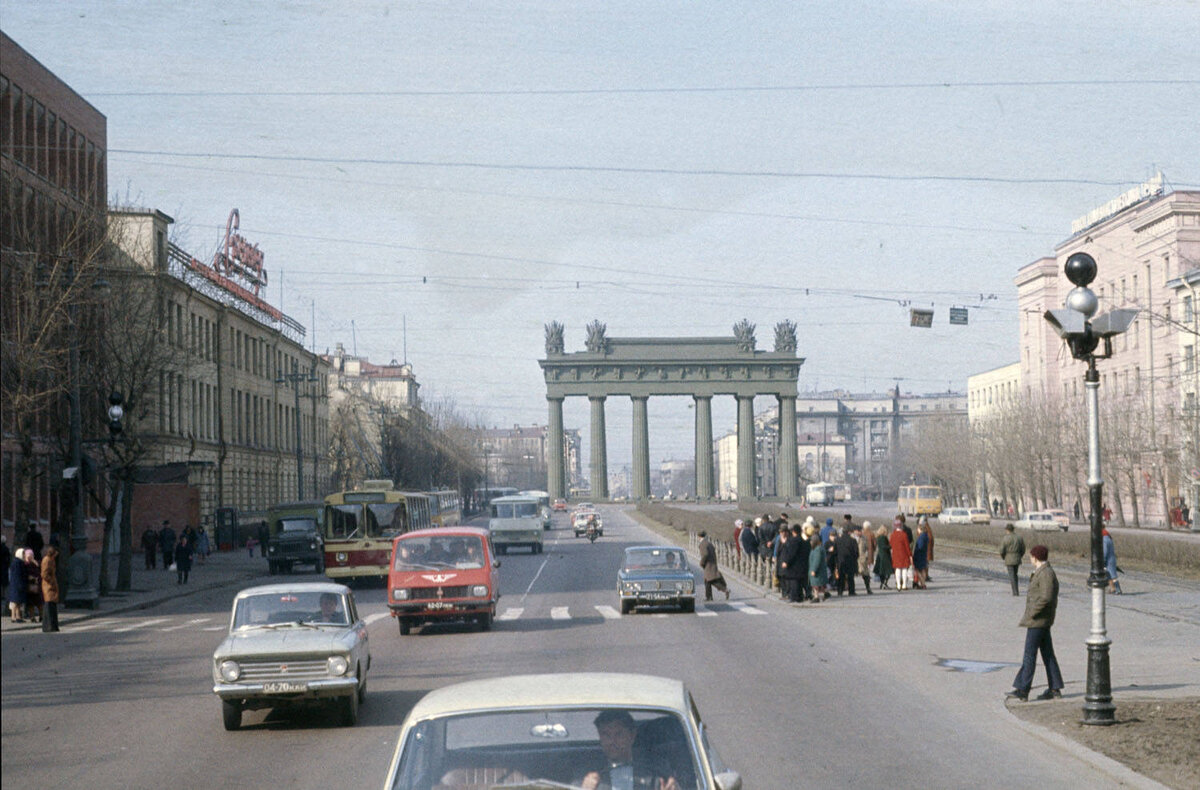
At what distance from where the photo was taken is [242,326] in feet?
262

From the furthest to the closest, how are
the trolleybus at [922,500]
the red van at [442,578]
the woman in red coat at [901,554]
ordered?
1. the trolleybus at [922,500]
2. the woman in red coat at [901,554]
3. the red van at [442,578]

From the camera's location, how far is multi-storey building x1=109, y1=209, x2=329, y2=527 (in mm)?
61125

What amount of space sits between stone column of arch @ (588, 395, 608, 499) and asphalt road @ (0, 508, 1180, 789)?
114 m

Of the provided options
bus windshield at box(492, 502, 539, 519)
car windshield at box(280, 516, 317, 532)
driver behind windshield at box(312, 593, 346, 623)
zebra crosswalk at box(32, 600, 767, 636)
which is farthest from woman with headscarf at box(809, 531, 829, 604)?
bus windshield at box(492, 502, 539, 519)

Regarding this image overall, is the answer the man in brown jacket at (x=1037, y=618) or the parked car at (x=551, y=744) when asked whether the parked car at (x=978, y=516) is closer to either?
the man in brown jacket at (x=1037, y=618)

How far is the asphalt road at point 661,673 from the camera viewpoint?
39.2 ft

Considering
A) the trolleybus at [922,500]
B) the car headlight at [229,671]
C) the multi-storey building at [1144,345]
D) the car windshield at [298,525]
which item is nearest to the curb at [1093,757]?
the car headlight at [229,671]

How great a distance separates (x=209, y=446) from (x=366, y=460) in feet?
58.9

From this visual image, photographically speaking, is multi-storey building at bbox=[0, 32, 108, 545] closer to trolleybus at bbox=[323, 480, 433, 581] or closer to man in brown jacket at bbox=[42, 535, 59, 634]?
man in brown jacket at bbox=[42, 535, 59, 634]

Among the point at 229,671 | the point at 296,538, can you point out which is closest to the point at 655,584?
the point at 229,671

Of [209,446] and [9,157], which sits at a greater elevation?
[9,157]

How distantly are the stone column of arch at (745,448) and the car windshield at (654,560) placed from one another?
105169 millimetres

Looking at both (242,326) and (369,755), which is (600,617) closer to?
(369,755)

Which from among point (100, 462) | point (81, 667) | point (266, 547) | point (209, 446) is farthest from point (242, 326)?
point (81, 667)
